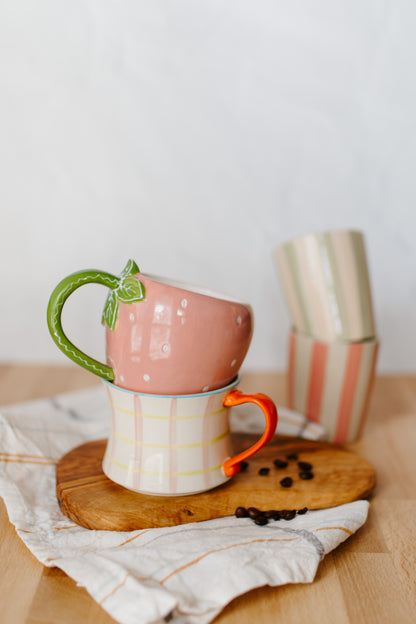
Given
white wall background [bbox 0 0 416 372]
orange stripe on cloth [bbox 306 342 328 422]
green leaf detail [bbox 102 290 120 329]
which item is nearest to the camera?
green leaf detail [bbox 102 290 120 329]

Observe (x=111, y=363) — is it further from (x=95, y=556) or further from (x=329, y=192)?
(x=329, y=192)

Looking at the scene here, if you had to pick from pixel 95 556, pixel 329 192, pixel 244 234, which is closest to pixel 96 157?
pixel 244 234

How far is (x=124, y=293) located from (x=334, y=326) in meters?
0.34

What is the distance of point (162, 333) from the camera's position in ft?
1.65

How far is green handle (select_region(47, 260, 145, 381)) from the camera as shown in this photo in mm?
518

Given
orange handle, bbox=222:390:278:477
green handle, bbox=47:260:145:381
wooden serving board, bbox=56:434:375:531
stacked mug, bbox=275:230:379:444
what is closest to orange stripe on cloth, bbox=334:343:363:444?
stacked mug, bbox=275:230:379:444

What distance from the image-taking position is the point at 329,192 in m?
0.99

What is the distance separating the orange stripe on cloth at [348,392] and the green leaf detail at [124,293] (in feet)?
1.10

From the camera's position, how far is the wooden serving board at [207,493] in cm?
53

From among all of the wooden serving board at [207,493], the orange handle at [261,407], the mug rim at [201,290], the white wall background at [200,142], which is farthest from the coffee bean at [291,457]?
the white wall background at [200,142]

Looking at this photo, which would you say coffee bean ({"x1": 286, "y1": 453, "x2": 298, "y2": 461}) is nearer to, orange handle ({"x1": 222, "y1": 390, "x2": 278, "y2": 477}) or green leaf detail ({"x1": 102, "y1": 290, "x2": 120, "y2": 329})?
orange handle ({"x1": 222, "y1": 390, "x2": 278, "y2": 477})

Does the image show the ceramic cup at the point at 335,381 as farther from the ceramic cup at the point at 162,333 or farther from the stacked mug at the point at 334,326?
the ceramic cup at the point at 162,333

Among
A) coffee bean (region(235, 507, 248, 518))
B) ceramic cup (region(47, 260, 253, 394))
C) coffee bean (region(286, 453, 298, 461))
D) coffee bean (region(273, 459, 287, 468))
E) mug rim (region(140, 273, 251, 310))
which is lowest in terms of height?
coffee bean (region(235, 507, 248, 518))

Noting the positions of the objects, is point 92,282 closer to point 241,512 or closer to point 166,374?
point 166,374
